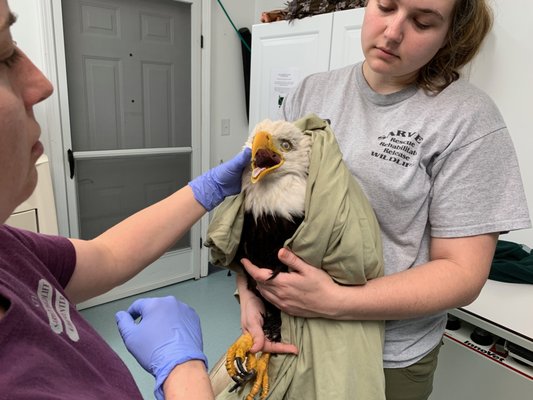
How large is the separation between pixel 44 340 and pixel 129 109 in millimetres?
2339

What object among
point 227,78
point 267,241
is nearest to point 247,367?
point 267,241

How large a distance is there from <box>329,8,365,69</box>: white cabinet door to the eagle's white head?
130 centimetres

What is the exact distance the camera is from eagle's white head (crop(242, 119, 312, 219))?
79 centimetres

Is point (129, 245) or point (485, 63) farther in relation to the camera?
point (485, 63)

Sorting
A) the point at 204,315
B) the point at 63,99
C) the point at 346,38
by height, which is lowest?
the point at 204,315

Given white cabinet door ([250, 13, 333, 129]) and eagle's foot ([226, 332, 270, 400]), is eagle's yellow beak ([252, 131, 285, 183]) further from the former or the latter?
white cabinet door ([250, 13, 333, 129])

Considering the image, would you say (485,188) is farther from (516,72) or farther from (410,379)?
(516,72)

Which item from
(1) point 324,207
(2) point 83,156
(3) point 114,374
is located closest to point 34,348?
(3) point 114,374

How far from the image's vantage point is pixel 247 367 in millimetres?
802

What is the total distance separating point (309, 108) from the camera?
3.24ft

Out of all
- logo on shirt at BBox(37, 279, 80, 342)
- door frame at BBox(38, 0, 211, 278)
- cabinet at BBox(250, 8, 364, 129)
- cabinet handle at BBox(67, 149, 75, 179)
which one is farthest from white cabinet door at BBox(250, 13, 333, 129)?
logo on shirt at BBox(37, 279, 80, 342)

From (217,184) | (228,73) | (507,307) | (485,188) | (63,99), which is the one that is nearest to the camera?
(485,188)

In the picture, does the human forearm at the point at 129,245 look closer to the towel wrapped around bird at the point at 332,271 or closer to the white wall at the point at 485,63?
the towel wrapped around bird at the point at 332,271

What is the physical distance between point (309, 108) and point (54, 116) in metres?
1.90
